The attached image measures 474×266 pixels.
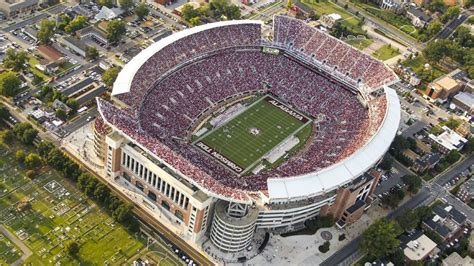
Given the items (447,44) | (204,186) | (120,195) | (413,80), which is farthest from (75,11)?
(447,44)

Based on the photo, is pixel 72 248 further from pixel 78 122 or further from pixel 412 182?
pixel 412 182

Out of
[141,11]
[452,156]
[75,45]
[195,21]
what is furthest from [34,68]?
[452,156]

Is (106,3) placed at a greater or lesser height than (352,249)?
greater

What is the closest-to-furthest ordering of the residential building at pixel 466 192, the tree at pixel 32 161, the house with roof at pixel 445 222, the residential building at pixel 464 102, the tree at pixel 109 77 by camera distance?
the house with roof at pixel 445 222
the tree at pixel 32 161
the residential building at pixel 466 192
the tree at pixel 109 77
the residential building at pixel 464 102

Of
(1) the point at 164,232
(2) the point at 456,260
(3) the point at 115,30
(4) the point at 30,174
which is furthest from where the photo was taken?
(3) the point at 115,30

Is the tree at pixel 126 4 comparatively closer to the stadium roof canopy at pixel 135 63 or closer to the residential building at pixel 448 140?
the stadium roof canopy at pixel 135 63

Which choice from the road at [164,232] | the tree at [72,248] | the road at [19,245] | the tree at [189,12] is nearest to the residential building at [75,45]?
the tree at [189,12]

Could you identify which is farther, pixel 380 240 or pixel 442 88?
pixel 442 88

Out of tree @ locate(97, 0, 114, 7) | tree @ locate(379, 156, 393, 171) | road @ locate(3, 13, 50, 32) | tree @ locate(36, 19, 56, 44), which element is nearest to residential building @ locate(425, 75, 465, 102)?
tree @ locate(379, 156, 393, 171)
